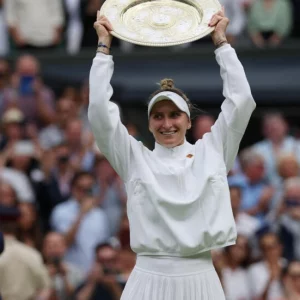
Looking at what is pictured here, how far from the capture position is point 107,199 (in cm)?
1104

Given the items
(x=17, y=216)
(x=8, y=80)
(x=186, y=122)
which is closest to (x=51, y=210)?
(x=17, y=216)

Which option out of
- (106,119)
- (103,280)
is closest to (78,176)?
(103,280)

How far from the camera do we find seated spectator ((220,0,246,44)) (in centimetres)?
1379

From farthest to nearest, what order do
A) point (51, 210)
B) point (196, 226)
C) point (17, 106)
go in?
1. point (17, 106)
2. point (51, 210)
3. point (196, 226)

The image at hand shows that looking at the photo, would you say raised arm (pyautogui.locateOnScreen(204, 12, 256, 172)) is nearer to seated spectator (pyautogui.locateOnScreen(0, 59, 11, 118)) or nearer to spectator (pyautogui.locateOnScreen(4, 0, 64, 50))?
seated spectator (pyautogui.locateOnScreen(0, 59, 11, 118))

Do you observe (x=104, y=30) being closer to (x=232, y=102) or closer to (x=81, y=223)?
(x=232, y=102)

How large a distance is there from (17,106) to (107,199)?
186cm

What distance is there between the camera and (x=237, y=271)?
1011cm

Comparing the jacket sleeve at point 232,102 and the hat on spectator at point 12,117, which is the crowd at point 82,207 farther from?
the jacket sleeve at point 232,102

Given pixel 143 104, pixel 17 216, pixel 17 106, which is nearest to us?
pixel 17 216

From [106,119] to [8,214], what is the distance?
3.39m

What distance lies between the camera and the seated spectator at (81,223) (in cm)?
1056

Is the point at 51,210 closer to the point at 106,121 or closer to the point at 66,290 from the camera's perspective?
the point at 66,290

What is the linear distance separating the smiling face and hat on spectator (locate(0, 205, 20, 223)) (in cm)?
326
